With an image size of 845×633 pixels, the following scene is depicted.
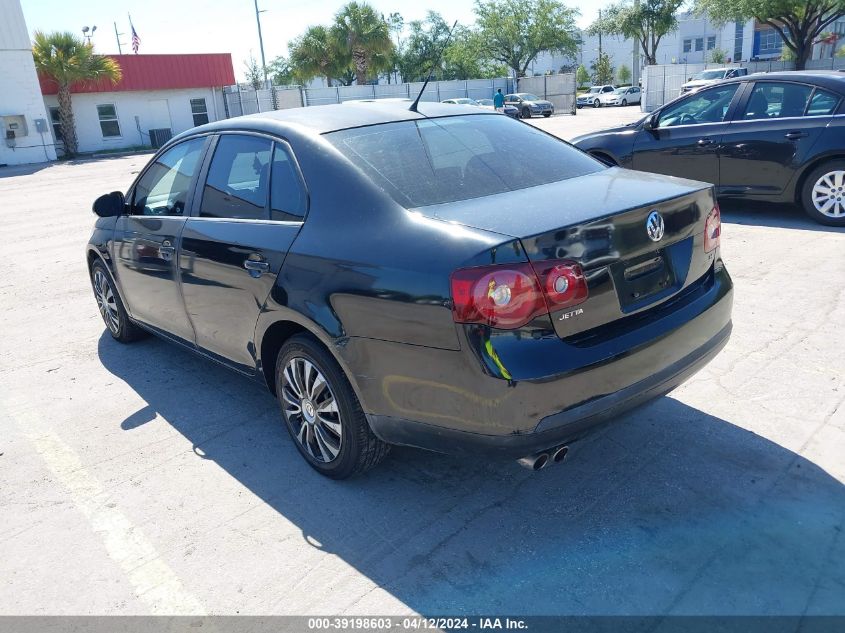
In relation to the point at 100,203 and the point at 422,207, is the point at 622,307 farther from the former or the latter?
the point at 100,203

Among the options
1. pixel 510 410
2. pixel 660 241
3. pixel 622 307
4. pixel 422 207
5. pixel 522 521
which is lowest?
pixel 522 521

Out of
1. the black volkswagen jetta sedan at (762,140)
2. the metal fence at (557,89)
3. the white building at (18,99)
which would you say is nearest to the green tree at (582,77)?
the metal fence at (557,89)

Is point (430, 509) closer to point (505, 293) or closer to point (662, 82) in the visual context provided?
point (505, 293)

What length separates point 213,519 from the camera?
3270 millimetres

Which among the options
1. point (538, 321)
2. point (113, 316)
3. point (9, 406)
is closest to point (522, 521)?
point (538, 321)

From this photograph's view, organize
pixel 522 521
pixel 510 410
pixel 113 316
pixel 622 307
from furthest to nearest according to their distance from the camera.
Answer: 1. pixel 113 316
2. pixel 522 521
3. pixel 622 307
4. pixel 510 410

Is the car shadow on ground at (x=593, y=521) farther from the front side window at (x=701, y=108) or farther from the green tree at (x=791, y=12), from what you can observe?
the green tree at (x=791, y=12)

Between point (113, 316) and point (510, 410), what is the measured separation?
417 centimetres

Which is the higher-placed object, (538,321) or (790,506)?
(538,321)

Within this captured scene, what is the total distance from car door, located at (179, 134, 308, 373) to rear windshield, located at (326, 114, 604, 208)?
404 mm

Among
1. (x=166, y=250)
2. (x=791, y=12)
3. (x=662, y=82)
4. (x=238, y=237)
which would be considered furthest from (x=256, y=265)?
(x=662, y=82)

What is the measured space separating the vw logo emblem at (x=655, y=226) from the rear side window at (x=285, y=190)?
61.4 inches

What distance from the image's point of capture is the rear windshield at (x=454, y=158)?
3219 mm

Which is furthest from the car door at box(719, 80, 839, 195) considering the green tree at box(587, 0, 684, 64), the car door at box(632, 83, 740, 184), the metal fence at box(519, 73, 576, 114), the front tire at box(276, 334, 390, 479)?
the green tree at box(587, 0, 684, 64)
